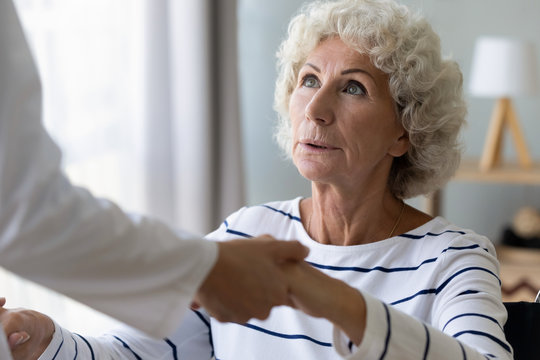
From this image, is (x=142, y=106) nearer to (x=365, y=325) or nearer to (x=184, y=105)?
(x=184, y=105)

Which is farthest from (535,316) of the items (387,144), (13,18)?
(13,18)

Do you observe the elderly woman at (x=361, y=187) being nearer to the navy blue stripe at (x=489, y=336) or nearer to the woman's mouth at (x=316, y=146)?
the woman's mouth at (x=316, y=146)

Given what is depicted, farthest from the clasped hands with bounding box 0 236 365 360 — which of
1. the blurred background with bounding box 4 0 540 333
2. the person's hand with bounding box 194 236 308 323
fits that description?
the blurred background with bounding box 4 0 540 333

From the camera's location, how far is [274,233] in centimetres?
177

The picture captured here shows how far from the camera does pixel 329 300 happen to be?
112cm

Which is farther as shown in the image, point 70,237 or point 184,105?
point 184,105

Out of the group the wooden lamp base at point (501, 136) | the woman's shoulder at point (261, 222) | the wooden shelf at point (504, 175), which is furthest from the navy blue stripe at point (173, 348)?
the wooden lamp base at point (501, 136)

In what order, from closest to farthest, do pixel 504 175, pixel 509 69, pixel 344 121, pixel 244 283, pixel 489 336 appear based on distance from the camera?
pixel 244 283
pixel 489 336
pixel 344 121
pixel 509 69
pixel 504 175

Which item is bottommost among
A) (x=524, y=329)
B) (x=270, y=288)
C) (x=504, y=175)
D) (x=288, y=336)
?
(x=504, y=175)

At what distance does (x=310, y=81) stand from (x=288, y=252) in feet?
2.27

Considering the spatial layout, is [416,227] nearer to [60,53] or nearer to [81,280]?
[81,280]

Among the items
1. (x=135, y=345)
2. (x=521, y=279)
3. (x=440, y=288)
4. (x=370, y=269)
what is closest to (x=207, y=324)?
(x=135, y=345)

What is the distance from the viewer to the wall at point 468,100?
13.1 ft

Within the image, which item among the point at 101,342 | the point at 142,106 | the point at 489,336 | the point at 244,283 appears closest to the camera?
the point at 244,283
